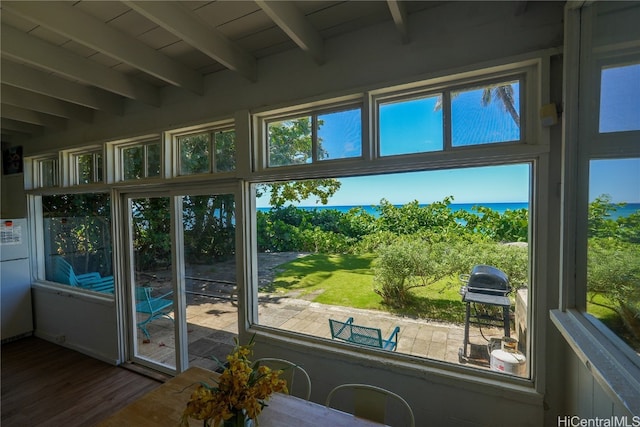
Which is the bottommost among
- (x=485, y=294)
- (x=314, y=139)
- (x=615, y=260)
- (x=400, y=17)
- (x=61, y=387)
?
(x=61, y=387)

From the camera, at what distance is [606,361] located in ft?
3.02

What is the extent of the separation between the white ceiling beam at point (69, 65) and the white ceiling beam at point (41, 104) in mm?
954

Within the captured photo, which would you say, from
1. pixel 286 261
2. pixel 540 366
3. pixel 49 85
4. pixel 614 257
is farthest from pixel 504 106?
pixel 49 85

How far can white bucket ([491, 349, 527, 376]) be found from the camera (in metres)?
1.65

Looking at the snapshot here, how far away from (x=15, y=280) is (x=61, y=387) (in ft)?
6.86

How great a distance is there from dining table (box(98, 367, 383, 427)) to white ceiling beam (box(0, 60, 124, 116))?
2691mm

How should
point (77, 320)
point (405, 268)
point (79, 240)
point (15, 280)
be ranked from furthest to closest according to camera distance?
point (15, 280), point (79, 240), point (77, 320), point (405, 268)

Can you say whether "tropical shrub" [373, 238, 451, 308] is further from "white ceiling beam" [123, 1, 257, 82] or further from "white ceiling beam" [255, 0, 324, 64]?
"white ceiling beam" [123, 1, 257, 82]

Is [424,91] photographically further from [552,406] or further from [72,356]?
[72,356]

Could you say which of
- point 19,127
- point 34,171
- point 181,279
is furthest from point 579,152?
point 34,171

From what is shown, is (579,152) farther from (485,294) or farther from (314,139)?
(314,139)

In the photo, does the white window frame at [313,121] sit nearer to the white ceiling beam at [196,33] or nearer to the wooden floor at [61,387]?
the white ceiling beam at [196,33]

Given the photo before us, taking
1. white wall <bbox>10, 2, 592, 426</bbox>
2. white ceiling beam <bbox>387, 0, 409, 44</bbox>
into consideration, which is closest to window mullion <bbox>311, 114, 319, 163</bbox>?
white wall <bbox>10, 2, 592, 426</bbox>

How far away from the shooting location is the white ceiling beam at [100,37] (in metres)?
1.54
